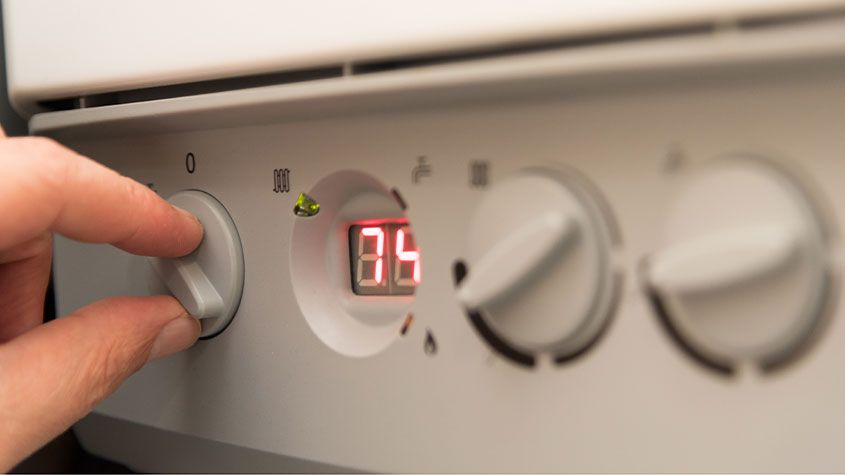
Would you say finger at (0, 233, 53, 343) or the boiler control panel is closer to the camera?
the boiler control panel

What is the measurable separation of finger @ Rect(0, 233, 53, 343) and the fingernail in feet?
0.25

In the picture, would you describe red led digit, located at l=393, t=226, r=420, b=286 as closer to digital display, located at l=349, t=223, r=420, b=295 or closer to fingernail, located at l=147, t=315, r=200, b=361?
digital display, located at l=349, t=223, r=420, b=295

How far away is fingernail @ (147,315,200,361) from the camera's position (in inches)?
17.9

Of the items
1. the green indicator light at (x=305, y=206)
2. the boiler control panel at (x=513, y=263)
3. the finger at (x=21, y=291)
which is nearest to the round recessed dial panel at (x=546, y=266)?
the boiler control panel at (x=513, y=263)

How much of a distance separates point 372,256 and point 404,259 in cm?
2

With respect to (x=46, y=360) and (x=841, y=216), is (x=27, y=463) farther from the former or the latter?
(x=841, y=216)

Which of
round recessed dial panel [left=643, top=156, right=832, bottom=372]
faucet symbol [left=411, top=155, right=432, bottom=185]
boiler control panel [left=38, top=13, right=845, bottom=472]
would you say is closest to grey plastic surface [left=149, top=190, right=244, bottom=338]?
boiler control panel [left=38, top=13, right=845, bottom=472]

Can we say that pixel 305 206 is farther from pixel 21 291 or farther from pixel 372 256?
pixel 21 291

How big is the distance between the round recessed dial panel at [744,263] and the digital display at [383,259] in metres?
0.14

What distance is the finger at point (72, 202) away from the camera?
14.3 inches

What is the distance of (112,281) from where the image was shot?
0.52 meters

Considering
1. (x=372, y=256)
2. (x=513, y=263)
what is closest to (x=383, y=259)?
(x=372, y=256)

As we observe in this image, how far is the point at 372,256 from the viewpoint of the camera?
44cm

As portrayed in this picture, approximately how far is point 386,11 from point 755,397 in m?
0.23
